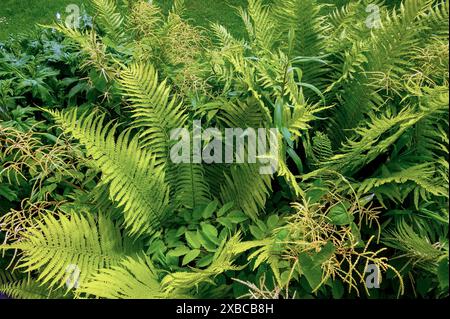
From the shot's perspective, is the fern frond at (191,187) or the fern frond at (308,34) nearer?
the fern frond at (191,187)

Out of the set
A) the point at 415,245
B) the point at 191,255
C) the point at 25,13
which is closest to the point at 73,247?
the point at 191,255

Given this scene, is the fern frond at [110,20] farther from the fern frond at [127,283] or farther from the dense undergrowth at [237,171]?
the fern frond at [127,283]

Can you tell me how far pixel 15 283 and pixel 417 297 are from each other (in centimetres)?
136

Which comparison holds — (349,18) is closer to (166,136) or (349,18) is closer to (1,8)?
(166,136)

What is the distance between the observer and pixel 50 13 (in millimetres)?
4453

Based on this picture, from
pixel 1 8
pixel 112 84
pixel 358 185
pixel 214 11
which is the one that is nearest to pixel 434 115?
pixel 358 185

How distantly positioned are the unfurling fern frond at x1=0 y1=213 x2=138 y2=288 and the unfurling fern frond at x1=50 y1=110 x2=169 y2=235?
79 mm

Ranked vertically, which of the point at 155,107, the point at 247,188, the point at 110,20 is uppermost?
the point at 110,20

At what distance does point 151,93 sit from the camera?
188cm

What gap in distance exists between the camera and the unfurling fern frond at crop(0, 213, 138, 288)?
5.15ft

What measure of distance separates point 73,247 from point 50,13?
3.38 meters

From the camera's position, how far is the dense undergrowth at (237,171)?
5.10ft

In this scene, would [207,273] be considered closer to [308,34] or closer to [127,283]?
[127,283]

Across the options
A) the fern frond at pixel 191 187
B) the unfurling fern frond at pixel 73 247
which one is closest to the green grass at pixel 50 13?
the fern frond at pixel 191 187
